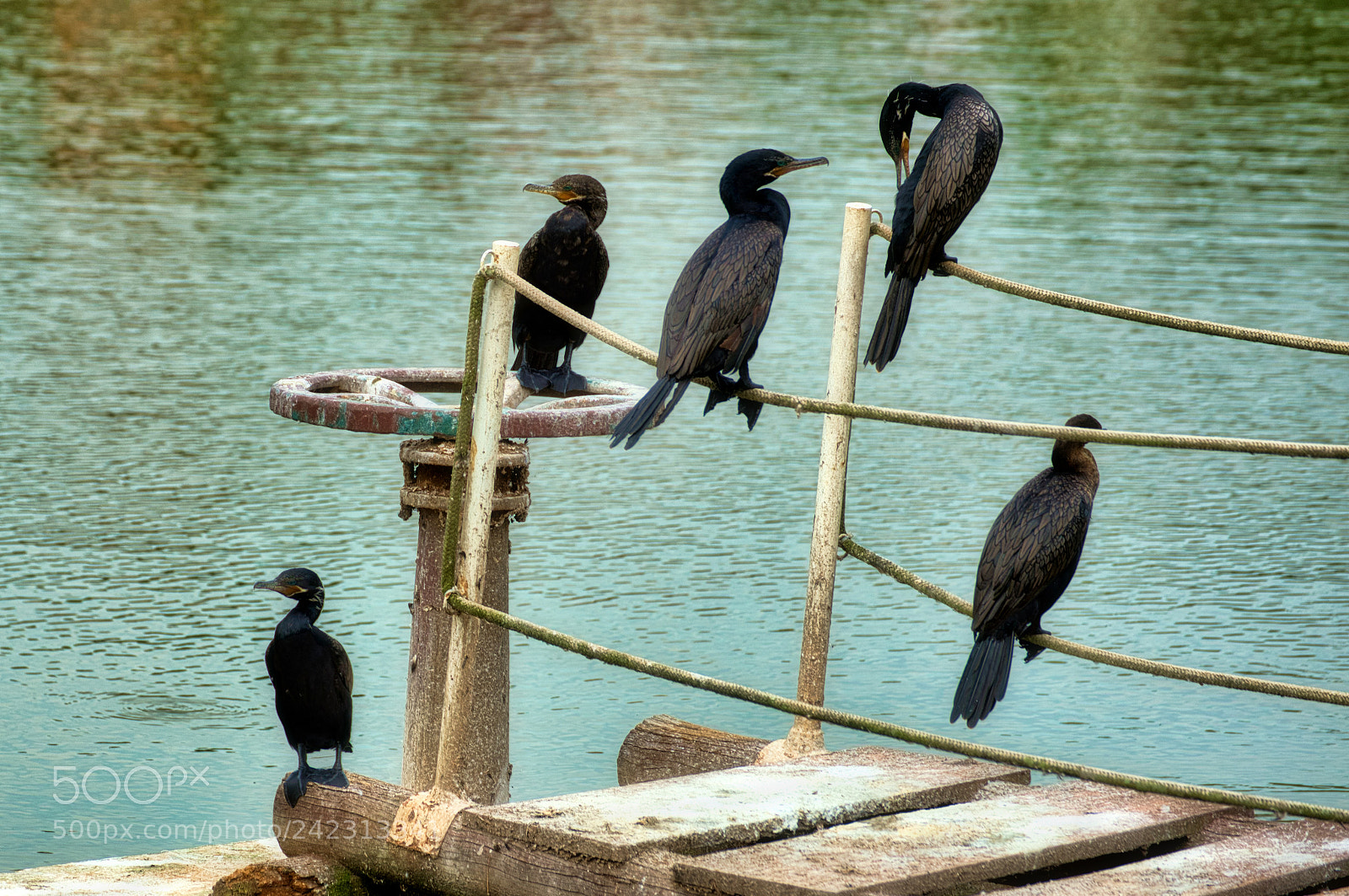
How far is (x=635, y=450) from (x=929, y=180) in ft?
15.4

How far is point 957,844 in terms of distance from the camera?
10.8 ft

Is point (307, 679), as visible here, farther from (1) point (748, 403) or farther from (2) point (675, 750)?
(1) point (748, 403)

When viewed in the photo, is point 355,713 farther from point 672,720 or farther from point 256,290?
point 256,290

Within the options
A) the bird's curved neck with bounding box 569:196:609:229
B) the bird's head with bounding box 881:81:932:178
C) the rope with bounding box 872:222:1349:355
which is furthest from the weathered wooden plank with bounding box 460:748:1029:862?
the bird's curved neck with bounding box 569:196:609:229

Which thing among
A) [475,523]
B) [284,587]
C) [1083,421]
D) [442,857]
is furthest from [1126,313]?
[284,587]

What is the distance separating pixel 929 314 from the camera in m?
11.5

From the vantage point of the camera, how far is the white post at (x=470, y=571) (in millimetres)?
3691

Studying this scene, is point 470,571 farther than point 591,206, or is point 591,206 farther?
point 591,206

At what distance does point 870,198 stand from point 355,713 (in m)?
8.76

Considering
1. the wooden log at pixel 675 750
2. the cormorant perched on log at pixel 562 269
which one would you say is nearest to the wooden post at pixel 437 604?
the cormorant perched on log at pixel 562 269

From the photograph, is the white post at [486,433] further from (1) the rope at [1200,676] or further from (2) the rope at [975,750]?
(1) the rope at [1200,676]

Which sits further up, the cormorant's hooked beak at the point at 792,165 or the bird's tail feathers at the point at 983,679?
the cormorant's hooked beak at the point at 792,165

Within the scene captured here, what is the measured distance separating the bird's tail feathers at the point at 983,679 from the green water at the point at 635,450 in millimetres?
1869

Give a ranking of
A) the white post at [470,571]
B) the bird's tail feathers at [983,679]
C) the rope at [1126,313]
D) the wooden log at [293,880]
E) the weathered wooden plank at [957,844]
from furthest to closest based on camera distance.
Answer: the wooden log at [293,880] < the white post at [470,571] < the bird's tail feathers at [983,679] < the rope at [1126,313] < the weathered wooden plank at [957,844]
